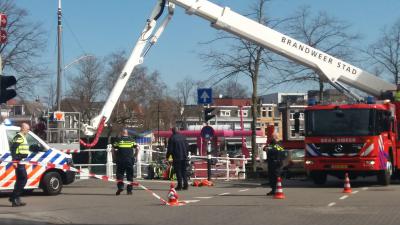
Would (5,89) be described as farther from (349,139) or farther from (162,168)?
(162,168)

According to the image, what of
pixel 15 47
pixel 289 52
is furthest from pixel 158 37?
pixel 15 47

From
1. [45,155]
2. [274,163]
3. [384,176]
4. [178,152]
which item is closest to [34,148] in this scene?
[45,155]

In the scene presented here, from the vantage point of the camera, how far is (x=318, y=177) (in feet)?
69.9

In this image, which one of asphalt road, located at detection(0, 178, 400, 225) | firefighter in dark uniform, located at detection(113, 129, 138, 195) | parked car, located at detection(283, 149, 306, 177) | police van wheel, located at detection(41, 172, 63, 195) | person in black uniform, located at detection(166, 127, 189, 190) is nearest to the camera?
asphalt road, located at detection(0, 178, 400, 225)

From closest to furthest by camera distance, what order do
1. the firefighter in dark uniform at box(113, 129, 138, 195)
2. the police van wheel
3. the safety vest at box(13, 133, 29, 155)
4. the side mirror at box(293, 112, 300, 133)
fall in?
the safety vest at box(13, 133, 29, 155)
the police van wheel
the firefighter in dark uniform at box(113, 129, 138, 195)
the side mirror at box(293, 112, 300, 133)

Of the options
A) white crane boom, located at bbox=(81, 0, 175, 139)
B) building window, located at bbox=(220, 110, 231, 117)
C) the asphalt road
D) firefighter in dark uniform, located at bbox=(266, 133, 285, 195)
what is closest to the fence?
white crane boom, located at bbox=(81, 0, 175, 139)

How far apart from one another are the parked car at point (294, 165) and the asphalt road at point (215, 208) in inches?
241

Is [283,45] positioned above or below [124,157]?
above

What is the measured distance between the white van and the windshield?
302 inches

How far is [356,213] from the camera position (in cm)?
1275

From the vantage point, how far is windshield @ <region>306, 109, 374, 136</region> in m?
19.7

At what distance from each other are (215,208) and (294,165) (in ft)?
38.1

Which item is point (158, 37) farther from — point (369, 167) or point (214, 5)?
point (369, 167)

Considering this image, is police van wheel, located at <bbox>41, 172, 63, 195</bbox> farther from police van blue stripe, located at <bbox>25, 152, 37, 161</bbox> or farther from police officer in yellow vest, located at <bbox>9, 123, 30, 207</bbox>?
police officer in yellow vest, located at <bbox>9, 123, 30, 207</bbox>
